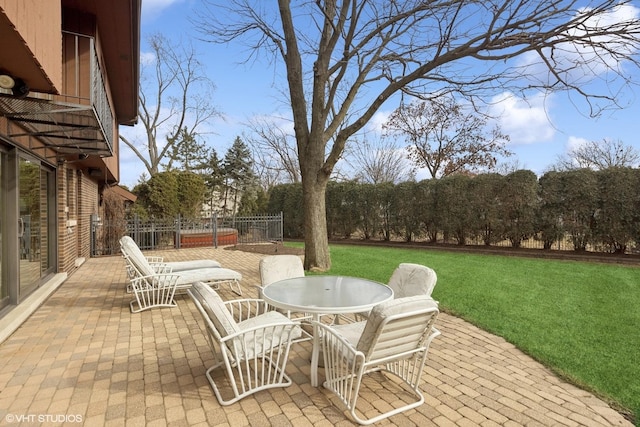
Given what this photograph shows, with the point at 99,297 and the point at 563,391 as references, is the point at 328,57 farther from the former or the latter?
the point at 563,391

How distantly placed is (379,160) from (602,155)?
15777 millimetres

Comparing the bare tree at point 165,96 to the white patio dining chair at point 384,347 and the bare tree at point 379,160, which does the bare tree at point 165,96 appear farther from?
the white patio dining chair at point 384,347

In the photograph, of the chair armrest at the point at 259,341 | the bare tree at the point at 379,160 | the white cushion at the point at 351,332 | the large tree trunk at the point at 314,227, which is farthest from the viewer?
the bare tree at the point at 379,160

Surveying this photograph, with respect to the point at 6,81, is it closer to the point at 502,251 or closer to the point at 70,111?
the point at 70,111

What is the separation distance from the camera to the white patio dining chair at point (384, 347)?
2.57 m

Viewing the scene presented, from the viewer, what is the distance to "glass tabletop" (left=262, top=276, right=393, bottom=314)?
10.6 feet

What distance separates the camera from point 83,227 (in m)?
10.8

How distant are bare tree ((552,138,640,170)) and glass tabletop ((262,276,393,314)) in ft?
80.4

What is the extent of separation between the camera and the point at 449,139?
22.4 meters

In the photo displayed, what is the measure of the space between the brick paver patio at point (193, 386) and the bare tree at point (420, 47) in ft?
15.9

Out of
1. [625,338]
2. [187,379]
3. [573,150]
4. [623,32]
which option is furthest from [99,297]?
[573,150]

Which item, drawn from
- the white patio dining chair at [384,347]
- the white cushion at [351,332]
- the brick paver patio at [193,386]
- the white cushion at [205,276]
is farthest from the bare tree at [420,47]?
the white patio dining chair at [384,347]

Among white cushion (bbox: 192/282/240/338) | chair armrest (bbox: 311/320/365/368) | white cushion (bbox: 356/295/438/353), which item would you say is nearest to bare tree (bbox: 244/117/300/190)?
white cushion (bbox: 192/282/240/338)

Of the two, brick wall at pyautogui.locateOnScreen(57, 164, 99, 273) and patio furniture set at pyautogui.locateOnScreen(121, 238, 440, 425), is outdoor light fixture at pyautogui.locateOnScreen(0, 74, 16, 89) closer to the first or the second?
patio furniture set at pyautogui.locateOnScreen(121, 238, 440, 425)
